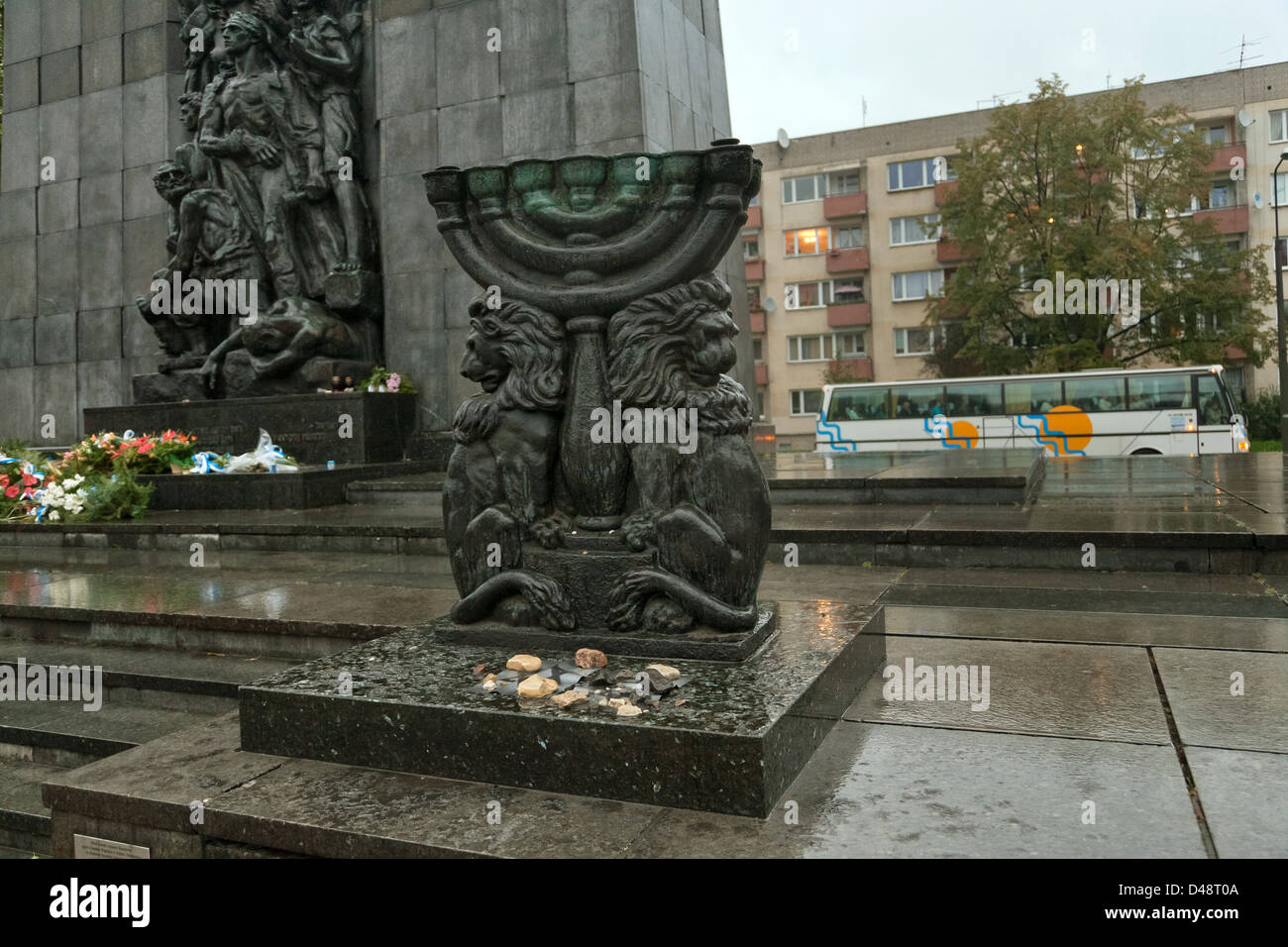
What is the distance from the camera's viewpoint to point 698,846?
8.89 feet

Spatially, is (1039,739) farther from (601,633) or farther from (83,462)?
(83,462)

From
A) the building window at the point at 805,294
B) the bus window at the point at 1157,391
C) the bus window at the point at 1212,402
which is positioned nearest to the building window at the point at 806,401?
the building window at the point at 805,294

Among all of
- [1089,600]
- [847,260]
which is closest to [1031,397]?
[1089,600]

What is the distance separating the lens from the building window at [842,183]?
166 feet

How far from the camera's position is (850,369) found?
48.6 meters

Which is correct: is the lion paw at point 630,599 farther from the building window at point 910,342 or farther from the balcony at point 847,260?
the balcony at point 847,260

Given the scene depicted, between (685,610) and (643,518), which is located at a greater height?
(643,518)

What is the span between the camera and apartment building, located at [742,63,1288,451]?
4225cm

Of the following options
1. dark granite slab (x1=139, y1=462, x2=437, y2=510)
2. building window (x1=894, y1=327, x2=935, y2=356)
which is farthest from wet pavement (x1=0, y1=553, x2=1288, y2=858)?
building window (x1=894, y1=327, x2=935, y2=356)

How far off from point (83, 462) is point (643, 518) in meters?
8.90

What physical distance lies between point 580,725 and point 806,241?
166 feet

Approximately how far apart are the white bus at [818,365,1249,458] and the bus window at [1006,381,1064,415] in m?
0.02

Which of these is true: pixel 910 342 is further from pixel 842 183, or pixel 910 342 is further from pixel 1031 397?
pixel 1031 397

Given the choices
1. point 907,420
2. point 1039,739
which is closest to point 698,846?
point 1039,739
